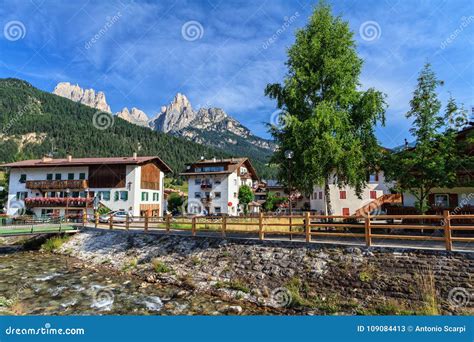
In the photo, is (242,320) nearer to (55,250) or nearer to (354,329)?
(354,329)

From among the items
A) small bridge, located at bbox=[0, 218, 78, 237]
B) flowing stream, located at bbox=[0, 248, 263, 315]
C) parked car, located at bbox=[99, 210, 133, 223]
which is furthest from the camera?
parked car, located at bbox=[99, 210, 133, 223]

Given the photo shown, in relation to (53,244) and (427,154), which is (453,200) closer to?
(427,154)

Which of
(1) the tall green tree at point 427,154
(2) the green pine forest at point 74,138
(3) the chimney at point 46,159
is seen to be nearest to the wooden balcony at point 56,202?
(3) the chimney at point 46,159

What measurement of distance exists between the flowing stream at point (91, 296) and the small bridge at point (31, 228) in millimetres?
5140

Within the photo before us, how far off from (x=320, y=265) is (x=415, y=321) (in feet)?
14.2

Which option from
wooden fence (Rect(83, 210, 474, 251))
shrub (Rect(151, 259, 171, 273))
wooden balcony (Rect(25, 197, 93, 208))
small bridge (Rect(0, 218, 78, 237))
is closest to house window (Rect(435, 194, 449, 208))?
Answer: wooden fence (Rect(83, 210, 474, 251))

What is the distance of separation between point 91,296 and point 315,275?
967 cm

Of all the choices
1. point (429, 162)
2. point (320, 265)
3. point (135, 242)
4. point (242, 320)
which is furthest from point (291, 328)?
point (135, 242)

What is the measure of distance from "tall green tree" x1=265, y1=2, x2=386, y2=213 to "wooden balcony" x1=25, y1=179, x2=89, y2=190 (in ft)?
117

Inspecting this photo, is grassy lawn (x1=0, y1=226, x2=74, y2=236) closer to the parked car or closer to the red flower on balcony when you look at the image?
the parked car

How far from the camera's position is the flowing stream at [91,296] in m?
11.4

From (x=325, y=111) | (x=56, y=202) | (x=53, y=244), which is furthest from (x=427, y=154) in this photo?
(x=56, y=202)

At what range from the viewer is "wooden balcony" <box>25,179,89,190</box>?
44.4 metres

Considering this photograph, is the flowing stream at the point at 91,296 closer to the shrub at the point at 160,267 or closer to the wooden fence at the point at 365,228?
the shrub at the point at 160,267
